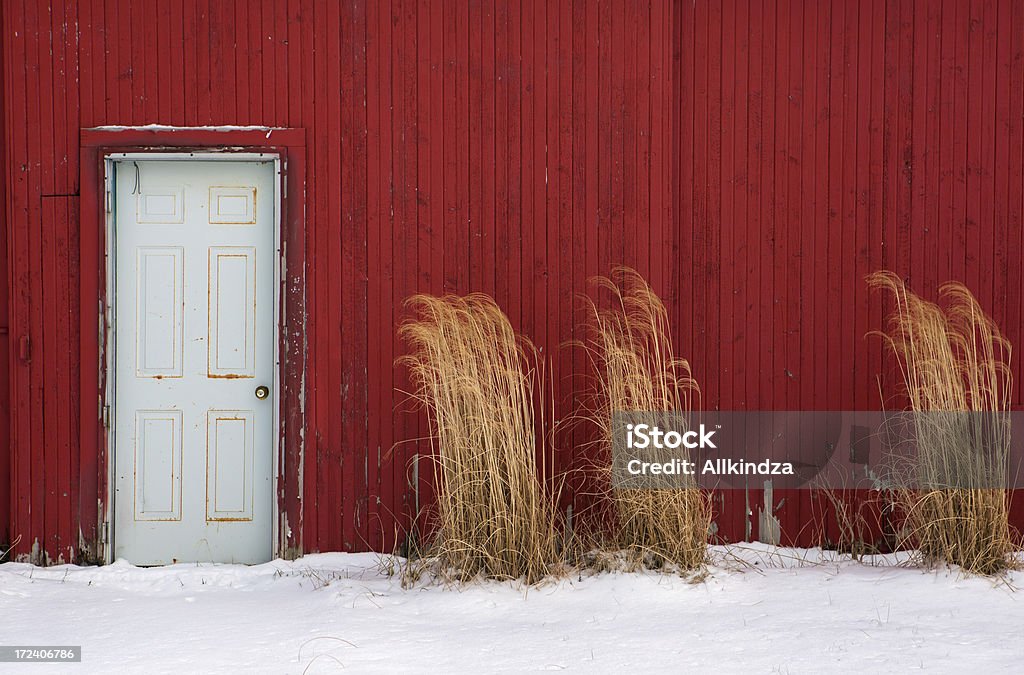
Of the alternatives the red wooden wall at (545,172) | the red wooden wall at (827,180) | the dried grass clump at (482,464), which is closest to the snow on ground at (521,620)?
the dried grass clump at (482,464)

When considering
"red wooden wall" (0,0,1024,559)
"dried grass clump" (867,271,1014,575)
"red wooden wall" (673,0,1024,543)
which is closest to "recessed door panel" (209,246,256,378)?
"red wooden wall" (0,0,1024,559)

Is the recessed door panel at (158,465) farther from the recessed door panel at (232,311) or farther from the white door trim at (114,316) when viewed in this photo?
the recessed door panel at (232,311)

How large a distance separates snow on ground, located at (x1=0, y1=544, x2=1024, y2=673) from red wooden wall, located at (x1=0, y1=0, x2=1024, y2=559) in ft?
1.60

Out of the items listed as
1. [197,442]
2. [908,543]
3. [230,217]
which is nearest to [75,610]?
[197,442]

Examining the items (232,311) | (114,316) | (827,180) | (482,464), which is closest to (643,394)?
(482,464)

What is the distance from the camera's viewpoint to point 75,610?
3881 mm

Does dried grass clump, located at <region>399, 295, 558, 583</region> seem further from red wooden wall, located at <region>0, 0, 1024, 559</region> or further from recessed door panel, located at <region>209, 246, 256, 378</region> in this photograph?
recessed door panel, located at <region>209, 246, 256, 378</region>

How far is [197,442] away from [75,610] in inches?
38.8

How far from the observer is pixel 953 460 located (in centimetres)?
411

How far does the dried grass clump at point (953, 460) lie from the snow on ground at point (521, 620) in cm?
14

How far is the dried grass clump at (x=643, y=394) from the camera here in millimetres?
4043

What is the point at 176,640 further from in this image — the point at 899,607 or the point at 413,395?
the point at 899,607

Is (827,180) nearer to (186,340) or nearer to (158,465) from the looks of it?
(186,340)

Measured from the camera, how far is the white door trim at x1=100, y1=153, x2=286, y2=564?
4.54 meters
